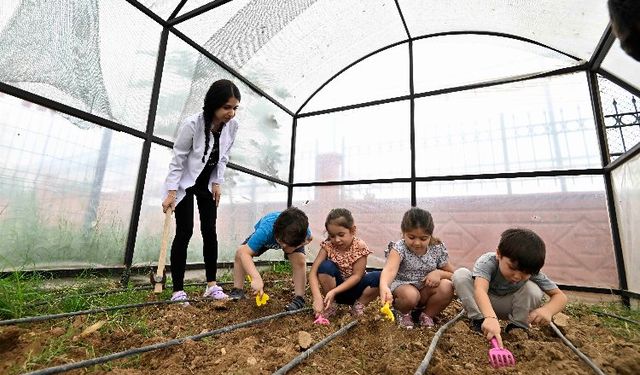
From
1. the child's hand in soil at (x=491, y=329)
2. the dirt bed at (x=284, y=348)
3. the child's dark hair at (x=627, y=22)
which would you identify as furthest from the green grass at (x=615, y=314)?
the child's dark hair at (x=627, y=22)

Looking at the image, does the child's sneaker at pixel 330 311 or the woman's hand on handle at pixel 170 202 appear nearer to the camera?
the child's sneaker at pixel 330 311

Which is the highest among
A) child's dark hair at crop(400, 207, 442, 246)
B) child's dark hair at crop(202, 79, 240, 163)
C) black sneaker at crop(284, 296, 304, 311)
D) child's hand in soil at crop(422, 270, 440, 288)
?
child's dark hair at crop(202, 79, 240, 163)

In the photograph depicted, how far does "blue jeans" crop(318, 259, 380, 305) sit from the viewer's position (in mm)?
2158

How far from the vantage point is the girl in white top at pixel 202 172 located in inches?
84.3

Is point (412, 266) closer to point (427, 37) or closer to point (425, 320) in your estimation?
point (425, 320)

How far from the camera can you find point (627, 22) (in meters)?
0.73

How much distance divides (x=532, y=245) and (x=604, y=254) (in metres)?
2.48

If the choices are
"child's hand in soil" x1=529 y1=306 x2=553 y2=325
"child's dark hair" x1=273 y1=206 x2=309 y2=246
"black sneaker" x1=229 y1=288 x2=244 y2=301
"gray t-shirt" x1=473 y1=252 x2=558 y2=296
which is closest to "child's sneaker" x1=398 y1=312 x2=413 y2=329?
"gray t-shirt" x1=473 y1=252 x2=558 y2=296

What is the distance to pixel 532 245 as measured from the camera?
4.88 feet

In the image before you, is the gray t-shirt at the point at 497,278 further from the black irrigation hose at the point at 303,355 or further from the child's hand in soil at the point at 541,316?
the black irrigation hose at the point at 303,355

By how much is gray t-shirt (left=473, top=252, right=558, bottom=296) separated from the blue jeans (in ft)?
2.22

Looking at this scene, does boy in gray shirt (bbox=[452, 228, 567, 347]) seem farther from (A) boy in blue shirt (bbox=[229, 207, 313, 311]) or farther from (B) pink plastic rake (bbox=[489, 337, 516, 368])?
(A) boy in blue shirt (bbox=[229, 207, 313, 311])

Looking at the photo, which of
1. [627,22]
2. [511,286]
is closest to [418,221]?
[511,286]

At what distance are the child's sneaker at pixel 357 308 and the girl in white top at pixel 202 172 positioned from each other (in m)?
0.88
